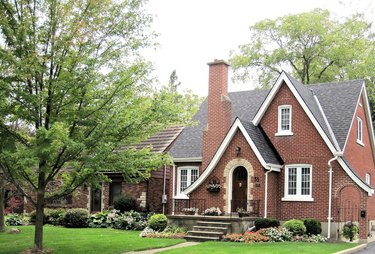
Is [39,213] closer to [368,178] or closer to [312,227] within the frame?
[312,227]

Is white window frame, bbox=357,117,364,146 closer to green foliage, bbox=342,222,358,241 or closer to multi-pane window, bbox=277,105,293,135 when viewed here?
multi-pane window, bbox=277,105,293,135

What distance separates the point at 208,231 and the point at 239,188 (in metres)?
3.29

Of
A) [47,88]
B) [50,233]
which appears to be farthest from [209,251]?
[50,233]

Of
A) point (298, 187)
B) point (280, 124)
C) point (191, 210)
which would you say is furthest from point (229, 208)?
point (280, 124)

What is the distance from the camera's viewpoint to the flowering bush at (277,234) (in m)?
19.5

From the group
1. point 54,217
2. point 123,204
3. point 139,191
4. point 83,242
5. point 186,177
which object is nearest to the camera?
point 83,242

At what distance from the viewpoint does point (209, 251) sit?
16.3 m

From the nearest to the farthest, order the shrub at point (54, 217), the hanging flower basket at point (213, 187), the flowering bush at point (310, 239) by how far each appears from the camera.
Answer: the flowering bush at point (310, 239)
the hanging flower basket at point (213, 187)
the shrub at point (54, 217)

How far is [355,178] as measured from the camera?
21.2 meters

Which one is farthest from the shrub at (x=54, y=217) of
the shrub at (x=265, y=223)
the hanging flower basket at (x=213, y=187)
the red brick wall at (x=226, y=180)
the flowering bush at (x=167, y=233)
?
the shrub at (x=265, y=223)

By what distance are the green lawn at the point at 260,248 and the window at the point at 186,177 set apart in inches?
341

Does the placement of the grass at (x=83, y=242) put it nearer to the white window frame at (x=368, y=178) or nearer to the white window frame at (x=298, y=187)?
the white window frame at (x=298, y=187)

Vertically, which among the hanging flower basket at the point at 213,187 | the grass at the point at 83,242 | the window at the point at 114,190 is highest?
the hanging flower basket at the point at 213,187

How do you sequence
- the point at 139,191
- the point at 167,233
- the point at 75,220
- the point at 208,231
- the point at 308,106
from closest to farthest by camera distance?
the point at 208,231
the point at 167,233
the point at 308,106
the point at 75,220
the point at 139,191
